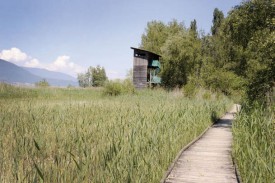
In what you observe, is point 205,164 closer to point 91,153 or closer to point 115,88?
point 91,153

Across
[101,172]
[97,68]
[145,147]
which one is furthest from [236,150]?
[97,68]

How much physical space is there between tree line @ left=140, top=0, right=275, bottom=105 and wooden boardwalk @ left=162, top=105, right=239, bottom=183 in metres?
3.13

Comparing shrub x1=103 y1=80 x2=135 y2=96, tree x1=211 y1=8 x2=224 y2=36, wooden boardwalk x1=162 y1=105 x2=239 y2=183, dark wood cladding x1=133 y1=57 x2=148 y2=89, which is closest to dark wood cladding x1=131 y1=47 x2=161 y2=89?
dark wood cladding x1=133 y1=57 x2=148 y2=89

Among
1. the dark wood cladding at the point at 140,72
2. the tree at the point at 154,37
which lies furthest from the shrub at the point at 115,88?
the tree at the point at 154,37

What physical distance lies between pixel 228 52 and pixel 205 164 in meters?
35.4

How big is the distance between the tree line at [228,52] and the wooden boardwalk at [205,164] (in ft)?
10.3

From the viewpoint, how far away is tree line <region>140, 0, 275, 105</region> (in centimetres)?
1177

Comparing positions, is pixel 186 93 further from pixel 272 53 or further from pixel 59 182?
pixel 59 182

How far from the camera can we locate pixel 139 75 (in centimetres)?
4231

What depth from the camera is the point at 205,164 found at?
6891 mm

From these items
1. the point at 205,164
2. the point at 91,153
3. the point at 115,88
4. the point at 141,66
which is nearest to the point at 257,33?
the point at 205,164

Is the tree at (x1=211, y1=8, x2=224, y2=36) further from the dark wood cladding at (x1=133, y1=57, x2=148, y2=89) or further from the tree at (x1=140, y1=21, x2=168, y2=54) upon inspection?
the dark wood cladding at (x1=133, y1=57, x2=148, y2=89)

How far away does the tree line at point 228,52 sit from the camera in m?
11.8

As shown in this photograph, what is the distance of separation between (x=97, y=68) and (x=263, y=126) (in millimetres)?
89873
